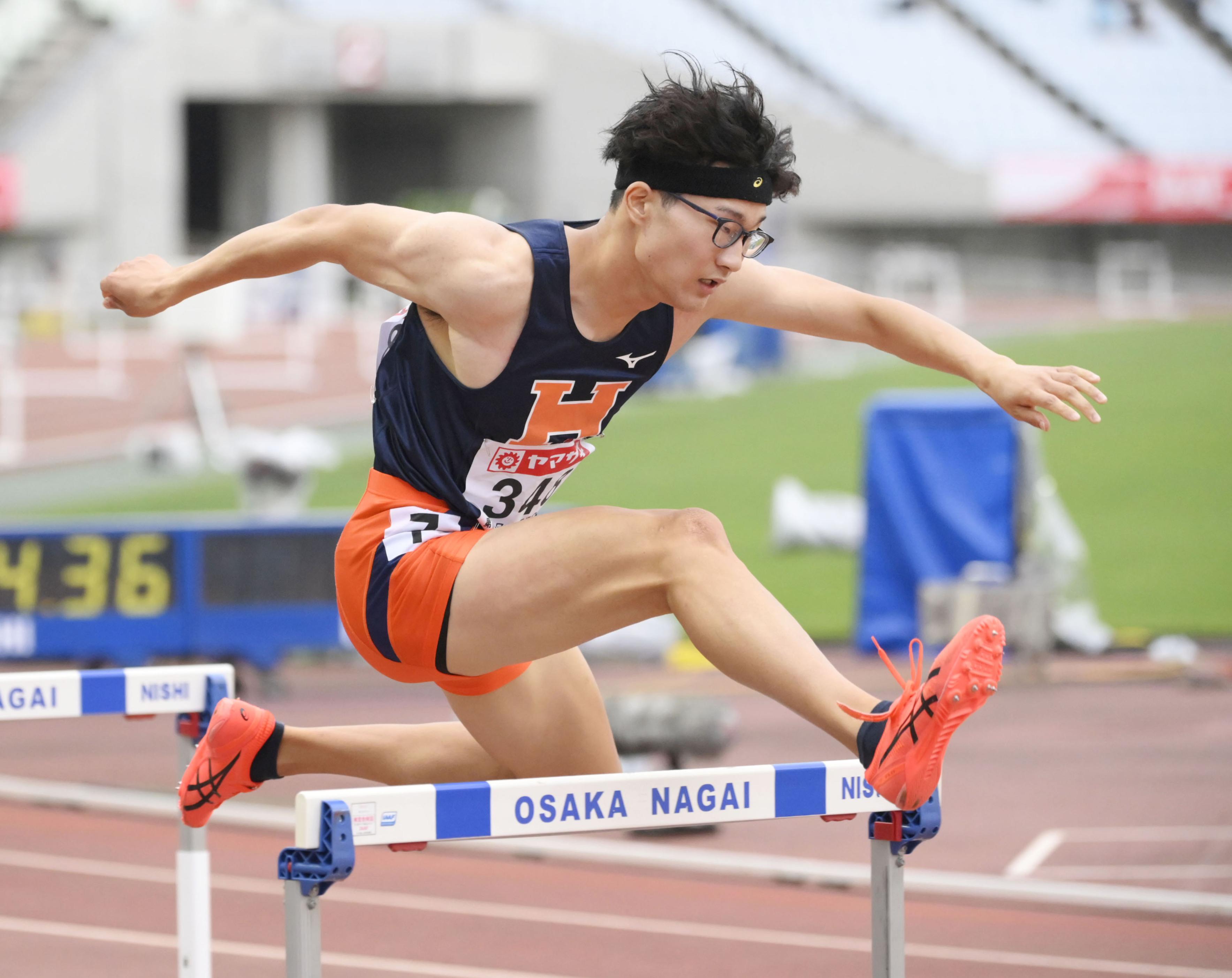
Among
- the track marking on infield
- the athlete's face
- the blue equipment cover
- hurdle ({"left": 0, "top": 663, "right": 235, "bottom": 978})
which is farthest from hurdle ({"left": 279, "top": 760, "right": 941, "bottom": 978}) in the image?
the blue equipment cover

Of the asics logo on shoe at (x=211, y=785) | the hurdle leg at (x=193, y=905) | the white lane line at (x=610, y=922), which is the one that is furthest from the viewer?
the white lane line at (x=610, y=922)

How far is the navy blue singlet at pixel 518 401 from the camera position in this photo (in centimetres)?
286

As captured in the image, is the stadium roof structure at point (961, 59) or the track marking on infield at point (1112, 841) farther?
the stadium roof structure at point (961, 59)

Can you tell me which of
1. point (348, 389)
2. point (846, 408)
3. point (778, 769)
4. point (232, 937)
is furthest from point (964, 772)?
point (348, 389)

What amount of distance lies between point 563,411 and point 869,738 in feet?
2.60

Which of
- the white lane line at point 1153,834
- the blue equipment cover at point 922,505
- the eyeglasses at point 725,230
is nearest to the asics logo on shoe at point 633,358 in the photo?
A: the eyeglasses at point 725,230

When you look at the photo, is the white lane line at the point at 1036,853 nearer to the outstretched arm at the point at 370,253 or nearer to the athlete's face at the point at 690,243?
the athlete's face at the point at 690,243

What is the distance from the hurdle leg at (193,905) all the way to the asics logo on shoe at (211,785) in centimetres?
40

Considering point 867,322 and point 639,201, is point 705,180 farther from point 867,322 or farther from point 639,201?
point 867,322

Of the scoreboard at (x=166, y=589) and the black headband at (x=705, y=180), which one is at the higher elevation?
the black headband at (x=705, y=180)

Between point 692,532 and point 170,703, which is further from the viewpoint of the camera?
point 170,703

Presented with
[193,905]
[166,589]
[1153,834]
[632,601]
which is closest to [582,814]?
[632,601]

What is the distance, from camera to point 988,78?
101ft

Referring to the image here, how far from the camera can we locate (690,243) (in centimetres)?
272
